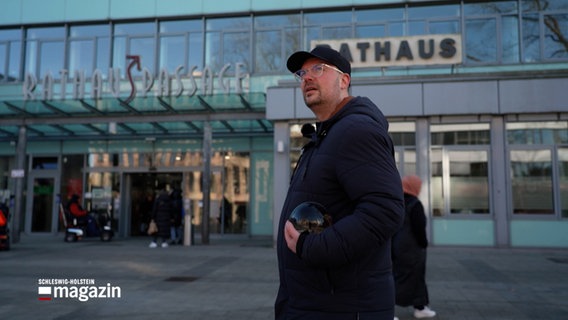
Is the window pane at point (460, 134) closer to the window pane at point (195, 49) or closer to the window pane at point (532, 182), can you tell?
the window pane at point (532, 182)

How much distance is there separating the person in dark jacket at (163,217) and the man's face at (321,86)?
13.5 m

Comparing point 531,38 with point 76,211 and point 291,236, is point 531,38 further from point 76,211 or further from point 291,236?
point 291,236

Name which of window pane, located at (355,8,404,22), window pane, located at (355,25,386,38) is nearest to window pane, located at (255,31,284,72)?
window pane, located at (355,25,386,38)

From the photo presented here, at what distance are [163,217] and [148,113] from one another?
3.42 m

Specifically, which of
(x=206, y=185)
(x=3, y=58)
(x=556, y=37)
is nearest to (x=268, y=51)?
(x=206, y=185)

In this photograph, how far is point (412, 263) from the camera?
616 cm

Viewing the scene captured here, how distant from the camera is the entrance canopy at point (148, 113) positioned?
15.0 metres

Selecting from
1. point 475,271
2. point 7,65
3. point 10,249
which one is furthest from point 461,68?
point 7,65

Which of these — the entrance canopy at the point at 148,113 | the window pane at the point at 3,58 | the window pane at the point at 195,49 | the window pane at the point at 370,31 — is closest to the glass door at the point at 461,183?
the entrance canopy at the point at 148,113

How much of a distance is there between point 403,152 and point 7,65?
16.1m

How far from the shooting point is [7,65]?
19656 millimetres

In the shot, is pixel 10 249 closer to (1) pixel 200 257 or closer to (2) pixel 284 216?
(1) pixel 200 257

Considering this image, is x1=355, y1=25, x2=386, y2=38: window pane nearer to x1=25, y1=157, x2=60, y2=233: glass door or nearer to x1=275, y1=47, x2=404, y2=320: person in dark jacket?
x1=25, y1=157, x2=60, y2=233: glass door

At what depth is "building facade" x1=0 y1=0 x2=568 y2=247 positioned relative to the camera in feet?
44.1
